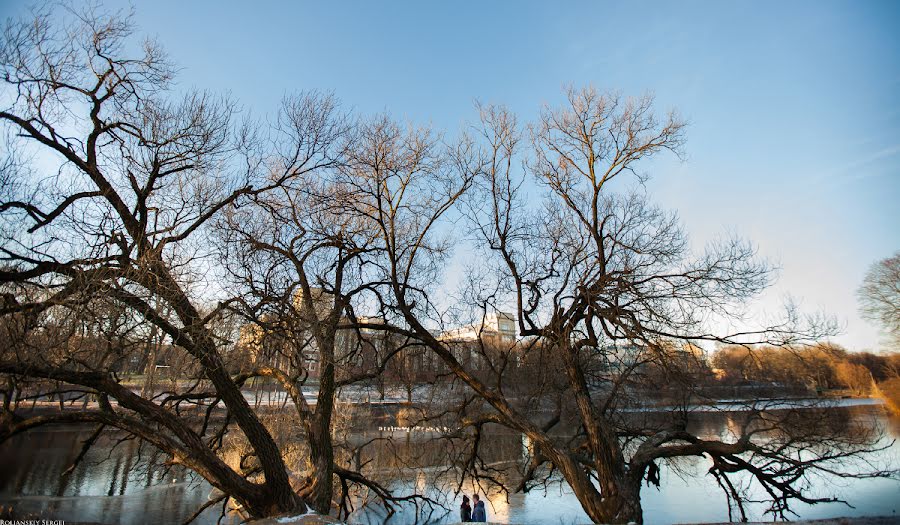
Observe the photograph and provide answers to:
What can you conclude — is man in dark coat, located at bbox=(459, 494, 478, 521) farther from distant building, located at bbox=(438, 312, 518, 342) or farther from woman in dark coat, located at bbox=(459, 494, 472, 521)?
distant building, located at bbox=(438, 312, 518, 342)

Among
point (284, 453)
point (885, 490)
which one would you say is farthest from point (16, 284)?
point (885, 490)

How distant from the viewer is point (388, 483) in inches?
760

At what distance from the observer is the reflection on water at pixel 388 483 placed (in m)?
15.3

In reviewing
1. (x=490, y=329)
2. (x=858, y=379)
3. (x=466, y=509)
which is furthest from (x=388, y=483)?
(x=858, y=379)

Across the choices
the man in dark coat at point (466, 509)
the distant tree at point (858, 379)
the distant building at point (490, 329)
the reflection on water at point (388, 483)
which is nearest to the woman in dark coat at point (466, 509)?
the man in dark coat at point (466, 509)

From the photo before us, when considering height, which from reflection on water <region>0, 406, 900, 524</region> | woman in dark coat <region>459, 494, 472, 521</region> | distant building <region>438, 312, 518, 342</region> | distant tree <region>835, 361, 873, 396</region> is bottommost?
reflection on water <region>0, 406, 900, 524</region>

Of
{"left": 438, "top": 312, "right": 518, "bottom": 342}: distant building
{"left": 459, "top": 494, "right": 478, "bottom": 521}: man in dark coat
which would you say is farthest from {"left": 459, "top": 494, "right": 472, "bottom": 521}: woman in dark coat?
{"left": 438, "top": 312, "right": 518, "bottom": 342}: distant building

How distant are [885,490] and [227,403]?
22.1m

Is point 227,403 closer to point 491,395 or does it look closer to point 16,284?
point 16,284

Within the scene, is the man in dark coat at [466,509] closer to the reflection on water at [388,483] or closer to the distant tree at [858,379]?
the reflection on water at [388,483]

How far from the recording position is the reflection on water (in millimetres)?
15273

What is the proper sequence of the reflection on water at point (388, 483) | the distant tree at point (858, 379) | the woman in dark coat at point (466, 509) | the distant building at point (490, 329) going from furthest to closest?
the distant tree at point (858, 379) < the reflection on water at point (388, 483) < the woman in dark coat at point (466, 509) < the distant building at point (490, 329)

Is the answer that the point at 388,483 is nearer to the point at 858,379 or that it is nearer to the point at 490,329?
the point at 490,329

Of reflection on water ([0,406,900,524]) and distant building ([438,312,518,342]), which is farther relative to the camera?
reflection on water ([0,406,900,524])
